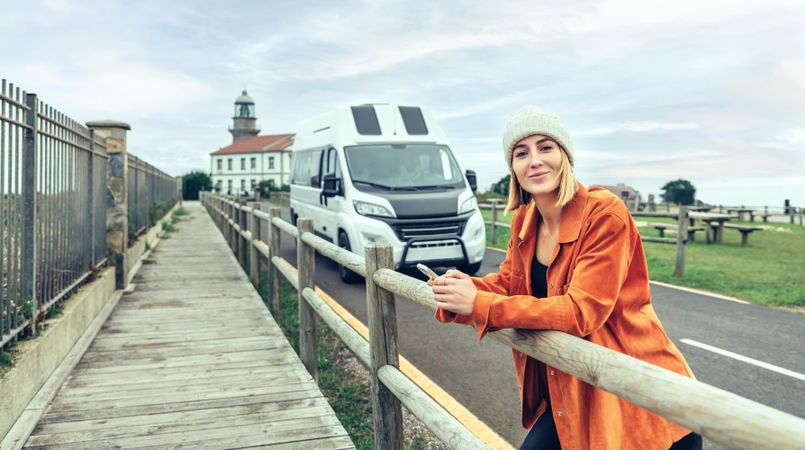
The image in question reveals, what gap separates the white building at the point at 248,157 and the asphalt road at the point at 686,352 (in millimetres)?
78319

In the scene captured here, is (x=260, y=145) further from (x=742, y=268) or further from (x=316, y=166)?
(x=742, y=268)

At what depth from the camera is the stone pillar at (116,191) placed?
857 cm

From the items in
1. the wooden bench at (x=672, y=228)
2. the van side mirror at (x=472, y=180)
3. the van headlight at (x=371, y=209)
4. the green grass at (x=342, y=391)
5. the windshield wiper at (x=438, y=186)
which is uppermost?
the van side mirror at (x=472, y=180)

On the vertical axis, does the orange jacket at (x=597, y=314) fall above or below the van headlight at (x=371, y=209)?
below

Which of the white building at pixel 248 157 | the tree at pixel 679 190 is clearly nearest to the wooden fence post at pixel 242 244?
the tree at pixel 679 190

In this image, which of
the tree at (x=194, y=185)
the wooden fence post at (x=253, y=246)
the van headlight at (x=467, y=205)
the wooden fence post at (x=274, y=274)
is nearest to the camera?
the wooden fence post at (x=274, y=274)

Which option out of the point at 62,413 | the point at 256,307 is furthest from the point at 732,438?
the point at 256,307

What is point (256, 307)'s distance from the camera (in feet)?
24.2

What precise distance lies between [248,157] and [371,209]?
86.2 meters

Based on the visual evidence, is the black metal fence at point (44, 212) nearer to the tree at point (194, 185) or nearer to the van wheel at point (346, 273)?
the van wheel at point (346, 273)

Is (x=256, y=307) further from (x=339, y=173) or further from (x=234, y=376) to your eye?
(x=339, y=173)

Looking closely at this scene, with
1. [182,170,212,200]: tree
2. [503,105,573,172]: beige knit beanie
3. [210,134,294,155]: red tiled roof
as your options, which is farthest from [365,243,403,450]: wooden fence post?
[210,134,294,155]: red tiled roof

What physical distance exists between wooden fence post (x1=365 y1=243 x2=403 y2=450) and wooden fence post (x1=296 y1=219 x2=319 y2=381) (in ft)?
5.27

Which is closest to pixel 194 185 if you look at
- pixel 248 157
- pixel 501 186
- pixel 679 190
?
pixel 248 157
